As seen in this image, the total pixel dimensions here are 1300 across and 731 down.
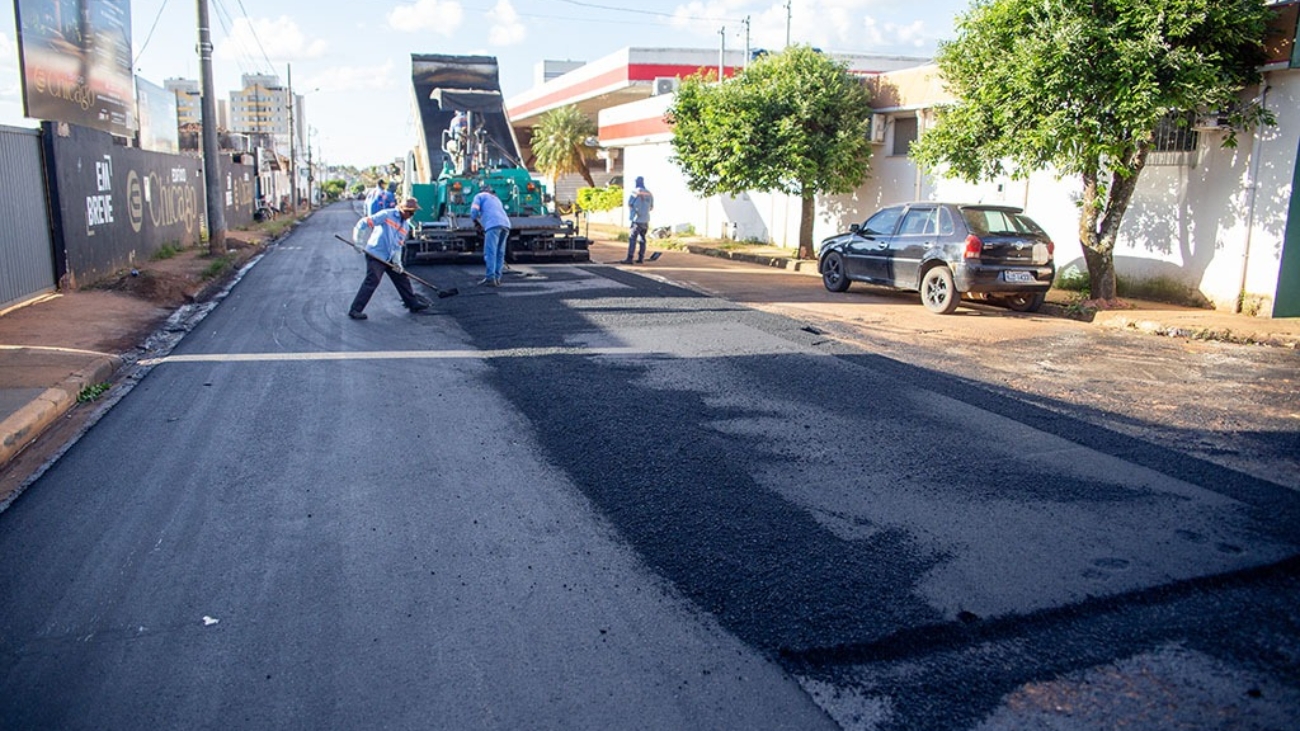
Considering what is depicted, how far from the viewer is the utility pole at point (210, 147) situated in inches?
840

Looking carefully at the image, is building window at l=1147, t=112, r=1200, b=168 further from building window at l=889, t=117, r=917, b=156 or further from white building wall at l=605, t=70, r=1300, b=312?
building window at l=889, t=117, r=917, b=156

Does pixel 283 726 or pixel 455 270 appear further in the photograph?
pixel 455 270

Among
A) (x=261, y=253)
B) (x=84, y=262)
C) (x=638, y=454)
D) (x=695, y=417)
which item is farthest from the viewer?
(x=261, y=253)

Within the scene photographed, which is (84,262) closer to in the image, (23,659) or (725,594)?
(23,659)

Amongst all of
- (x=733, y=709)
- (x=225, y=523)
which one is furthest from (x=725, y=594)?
(x=225, y=523)

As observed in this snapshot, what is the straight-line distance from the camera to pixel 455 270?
1861 cm

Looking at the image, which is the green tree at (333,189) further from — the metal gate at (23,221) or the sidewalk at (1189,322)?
the sidewalk at (1189,322)

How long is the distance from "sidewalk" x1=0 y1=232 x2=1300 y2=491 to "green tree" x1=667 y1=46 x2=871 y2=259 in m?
6.60

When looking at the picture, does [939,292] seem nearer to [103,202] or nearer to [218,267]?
[218,267]

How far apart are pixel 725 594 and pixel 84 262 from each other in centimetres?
1533

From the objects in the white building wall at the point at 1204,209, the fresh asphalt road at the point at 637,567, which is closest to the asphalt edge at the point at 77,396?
the fresh asphalt road at the point at 637,567

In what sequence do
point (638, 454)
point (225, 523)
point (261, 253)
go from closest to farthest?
1. point (225, 523)
2. point (638, 454)
3. point (261, 253)

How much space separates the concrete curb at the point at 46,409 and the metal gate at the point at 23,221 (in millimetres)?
4885

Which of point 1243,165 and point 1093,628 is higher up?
point 1243,165
